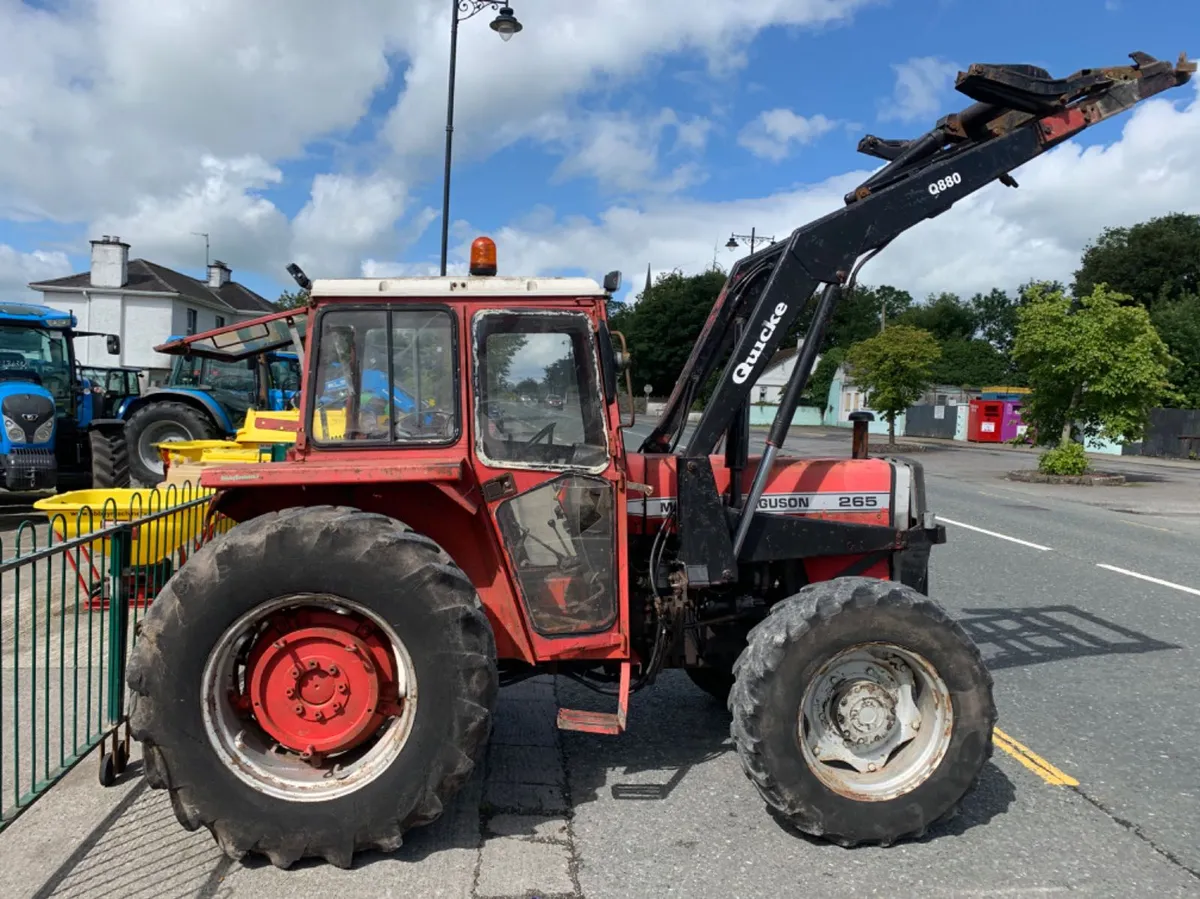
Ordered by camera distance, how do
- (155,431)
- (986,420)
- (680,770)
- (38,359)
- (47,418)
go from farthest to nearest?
(986,420) → (155,431) → (38,359) → (47,418) → (680,770)

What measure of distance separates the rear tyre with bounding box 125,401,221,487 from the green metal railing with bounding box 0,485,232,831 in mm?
7148

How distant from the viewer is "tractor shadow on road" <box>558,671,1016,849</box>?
412 cm

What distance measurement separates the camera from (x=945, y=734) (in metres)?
3.84

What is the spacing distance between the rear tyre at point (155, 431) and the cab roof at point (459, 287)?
1099 centimetres

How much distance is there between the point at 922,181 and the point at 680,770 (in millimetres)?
3036

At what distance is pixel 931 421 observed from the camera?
167 feet

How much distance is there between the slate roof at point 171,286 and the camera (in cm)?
4553

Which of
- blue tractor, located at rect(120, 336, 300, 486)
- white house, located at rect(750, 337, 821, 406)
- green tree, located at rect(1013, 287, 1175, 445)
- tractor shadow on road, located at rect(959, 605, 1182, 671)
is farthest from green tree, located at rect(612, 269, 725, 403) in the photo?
tractor shadow on road, located at rect(959, 605, 1182, 671)

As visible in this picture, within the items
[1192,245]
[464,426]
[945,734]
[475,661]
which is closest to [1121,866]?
[945,734]

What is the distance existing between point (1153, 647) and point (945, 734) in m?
4.11

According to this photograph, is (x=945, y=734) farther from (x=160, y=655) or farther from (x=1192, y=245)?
(x=1192, y=245)

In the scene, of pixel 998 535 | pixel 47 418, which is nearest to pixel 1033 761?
pixel 998 535

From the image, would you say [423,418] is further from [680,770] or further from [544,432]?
[680,770]

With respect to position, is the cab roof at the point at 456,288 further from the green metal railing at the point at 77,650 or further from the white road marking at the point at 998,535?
the white road marking at the point at 998,535
